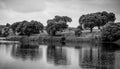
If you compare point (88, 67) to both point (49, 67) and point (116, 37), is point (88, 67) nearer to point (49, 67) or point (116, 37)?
point (49, 67)

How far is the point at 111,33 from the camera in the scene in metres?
98.9

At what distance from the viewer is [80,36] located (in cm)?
11800

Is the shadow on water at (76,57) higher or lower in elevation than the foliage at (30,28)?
lower

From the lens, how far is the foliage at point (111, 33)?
98.3m

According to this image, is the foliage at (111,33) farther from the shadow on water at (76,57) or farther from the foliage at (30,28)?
the foliage at (30,28)

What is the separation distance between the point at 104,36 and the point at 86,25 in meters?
19.5

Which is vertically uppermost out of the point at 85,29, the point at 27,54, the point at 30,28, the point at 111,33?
the point at 30,28

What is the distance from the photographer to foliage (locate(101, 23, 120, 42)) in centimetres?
9831

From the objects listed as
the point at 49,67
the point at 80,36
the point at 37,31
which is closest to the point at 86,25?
the point at 80,36

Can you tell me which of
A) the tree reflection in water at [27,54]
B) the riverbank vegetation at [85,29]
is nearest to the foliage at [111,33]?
the riverbank vegetation at [85,29]

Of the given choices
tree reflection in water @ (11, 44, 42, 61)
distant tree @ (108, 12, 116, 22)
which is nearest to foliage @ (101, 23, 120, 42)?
distant tree @ (108, 12, 116, 22)

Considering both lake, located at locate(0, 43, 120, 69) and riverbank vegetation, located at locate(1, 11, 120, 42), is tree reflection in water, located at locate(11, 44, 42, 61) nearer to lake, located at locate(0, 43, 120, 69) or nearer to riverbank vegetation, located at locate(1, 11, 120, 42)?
lake, located at locate(0, 43, 120, 69)

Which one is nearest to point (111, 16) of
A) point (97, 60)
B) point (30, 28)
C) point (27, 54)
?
point (30, 28)

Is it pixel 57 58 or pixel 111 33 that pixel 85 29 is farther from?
pixel 57 58
